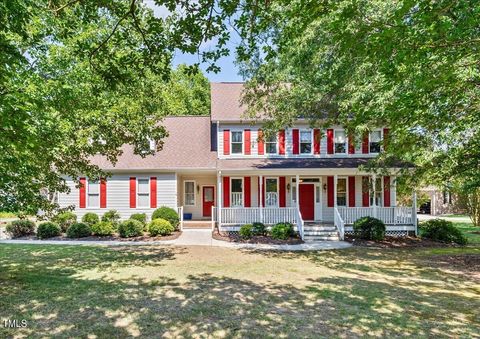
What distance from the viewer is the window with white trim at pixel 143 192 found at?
1816 cm

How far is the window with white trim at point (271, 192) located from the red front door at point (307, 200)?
1.34 metres

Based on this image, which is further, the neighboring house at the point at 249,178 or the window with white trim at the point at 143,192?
the window with white trim at the point at 143,192

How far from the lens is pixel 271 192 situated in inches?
706

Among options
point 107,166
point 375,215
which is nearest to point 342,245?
point 375,215

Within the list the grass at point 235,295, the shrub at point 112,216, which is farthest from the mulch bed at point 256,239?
the shrub at point 112,216

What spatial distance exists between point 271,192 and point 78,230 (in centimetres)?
986

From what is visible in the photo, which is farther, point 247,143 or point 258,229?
point 247,143

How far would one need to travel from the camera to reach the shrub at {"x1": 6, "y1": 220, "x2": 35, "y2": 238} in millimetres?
15555

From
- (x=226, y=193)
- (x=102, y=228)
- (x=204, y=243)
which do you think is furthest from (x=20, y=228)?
(x=226, y=193)

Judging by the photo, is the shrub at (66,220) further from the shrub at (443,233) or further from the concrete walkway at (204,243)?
the shrub at (443,233)

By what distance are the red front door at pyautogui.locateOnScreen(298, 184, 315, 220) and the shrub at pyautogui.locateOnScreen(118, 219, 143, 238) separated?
8.58 meters

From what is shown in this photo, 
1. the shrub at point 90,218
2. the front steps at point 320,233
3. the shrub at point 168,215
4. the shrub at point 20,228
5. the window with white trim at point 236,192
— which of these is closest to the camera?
the front steps at point 320,233

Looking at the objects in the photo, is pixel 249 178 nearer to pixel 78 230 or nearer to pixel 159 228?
pixel 159 228

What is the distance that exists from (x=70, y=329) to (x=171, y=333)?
61.0 inches
